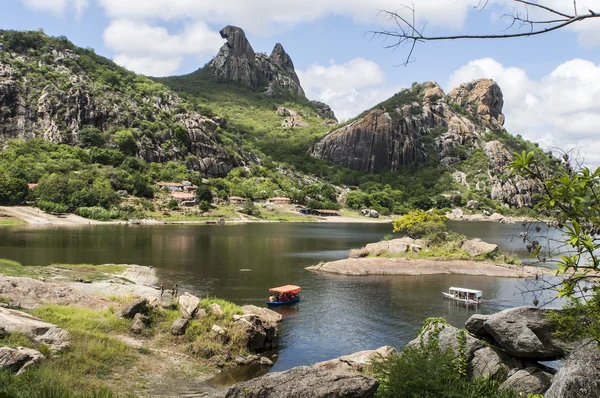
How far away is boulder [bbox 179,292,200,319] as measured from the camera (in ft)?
89.1

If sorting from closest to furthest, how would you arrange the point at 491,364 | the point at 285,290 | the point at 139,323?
the point at 491,364
the point at 139,323
the point at 285,290

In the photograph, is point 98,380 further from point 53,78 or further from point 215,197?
point 53,78

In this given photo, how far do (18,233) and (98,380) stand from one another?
6949 cm

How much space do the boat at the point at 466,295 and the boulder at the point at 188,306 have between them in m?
25.7

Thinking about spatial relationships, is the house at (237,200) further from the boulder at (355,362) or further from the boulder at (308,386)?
the boulder at (308,386)

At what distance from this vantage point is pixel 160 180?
14638 cm

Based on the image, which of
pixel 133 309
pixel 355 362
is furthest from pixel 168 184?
pixel 355 362

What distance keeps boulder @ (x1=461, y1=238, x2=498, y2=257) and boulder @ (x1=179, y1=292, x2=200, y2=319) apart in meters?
46.0

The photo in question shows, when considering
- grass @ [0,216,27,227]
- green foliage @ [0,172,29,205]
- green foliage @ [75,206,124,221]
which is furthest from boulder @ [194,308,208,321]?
green foliage @ [0,172,29,205]

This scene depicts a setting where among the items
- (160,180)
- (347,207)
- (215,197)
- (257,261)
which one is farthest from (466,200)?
(257,261)

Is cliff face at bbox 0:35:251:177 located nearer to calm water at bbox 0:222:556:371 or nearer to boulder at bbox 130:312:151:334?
calm water at bbox 0:222:556:371

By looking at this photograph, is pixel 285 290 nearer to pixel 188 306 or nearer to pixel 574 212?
pixel 188 306

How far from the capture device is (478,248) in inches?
2468

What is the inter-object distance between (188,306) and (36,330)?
9.59 meters
